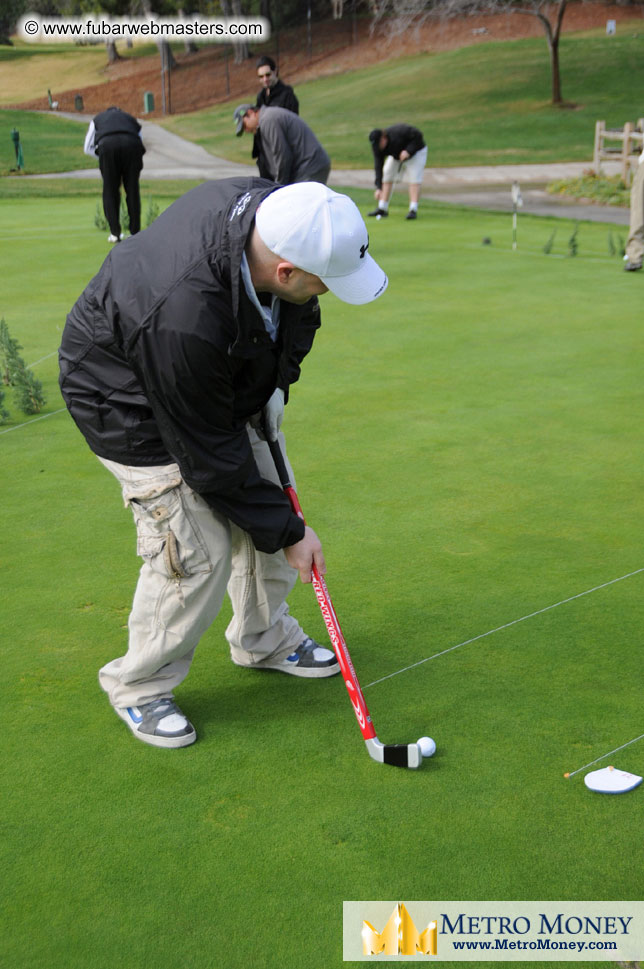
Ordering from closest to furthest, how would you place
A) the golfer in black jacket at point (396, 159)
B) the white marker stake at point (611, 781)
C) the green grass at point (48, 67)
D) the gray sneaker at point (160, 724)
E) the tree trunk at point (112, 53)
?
the white marker stake at point (611, 781) → the gray sneaker at point (160, 724) → the golfer in black jacket at point (396, 159) → the green grass at point (48, 67) → the tree trunk at point (112, 53)

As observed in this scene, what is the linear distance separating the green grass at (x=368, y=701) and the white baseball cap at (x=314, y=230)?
4.58ft

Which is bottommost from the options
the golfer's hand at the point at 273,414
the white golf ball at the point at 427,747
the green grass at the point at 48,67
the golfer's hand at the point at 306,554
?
the white golf ball at the point at 427,747

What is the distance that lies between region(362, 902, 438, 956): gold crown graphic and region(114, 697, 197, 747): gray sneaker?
0.91 meters

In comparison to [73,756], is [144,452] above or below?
above

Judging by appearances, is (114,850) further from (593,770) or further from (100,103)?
(100,103)

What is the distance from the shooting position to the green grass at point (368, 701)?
249 cm

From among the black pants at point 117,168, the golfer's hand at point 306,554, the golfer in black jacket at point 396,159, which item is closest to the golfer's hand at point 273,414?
the golfer's hand at point 306,554

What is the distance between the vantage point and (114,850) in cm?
263

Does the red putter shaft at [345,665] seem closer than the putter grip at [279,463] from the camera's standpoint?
Yes

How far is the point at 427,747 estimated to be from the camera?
2.95 metres

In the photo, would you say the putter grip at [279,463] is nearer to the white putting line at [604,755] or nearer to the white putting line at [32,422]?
the white putting line at [604,755]

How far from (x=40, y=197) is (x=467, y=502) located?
1572 centimetres

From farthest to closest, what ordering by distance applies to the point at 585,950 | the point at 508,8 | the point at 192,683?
the point at 508,8 < the point at 192,683 < the point at 585,950

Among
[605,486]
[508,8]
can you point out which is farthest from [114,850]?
[508,8]
